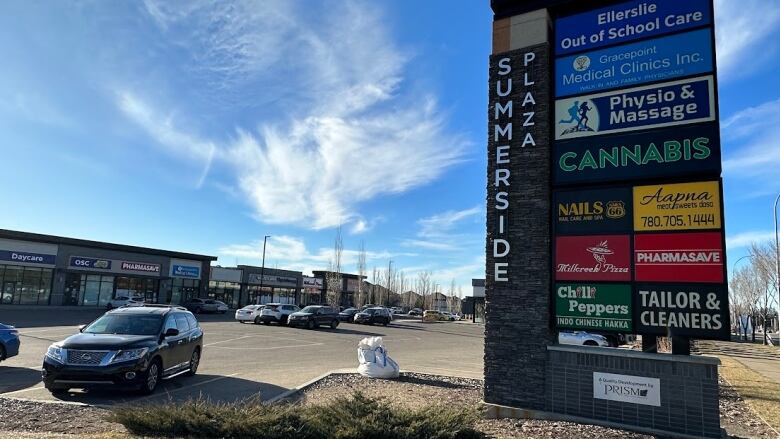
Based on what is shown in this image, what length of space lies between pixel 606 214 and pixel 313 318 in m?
27.3

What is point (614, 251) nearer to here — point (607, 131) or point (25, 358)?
point (607, 131)

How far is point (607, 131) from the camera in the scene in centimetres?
895

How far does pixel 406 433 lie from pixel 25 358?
1305 centimetres

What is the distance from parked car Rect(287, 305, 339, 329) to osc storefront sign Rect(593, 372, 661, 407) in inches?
1064

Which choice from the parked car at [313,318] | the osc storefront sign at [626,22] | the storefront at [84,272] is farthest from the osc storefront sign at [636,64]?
the storefront at [84,272]

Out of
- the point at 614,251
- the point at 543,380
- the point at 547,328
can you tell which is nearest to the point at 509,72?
the point at 614,251

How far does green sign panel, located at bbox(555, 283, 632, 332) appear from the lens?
8.27 metres

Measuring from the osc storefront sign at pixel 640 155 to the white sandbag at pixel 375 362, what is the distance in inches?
226

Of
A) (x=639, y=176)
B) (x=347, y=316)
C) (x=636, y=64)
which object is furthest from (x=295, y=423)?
(x=347, y=316)

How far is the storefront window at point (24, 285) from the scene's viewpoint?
3991cm

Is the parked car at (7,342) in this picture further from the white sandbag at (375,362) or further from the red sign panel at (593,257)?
the red sign panel at (593,257)

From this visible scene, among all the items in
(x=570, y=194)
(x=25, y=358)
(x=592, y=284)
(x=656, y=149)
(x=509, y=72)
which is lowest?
(x=25, y=358)

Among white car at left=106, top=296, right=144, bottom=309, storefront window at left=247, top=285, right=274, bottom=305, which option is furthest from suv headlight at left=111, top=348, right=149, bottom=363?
storefront window at left=247, top=285, right=274, bottom=305

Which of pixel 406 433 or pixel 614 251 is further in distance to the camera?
pixel 614 251
